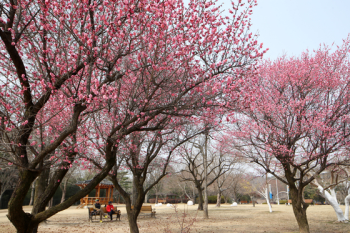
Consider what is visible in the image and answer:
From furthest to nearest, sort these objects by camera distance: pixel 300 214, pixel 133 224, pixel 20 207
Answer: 1. pixel 300 214
2. pixel 133 224
3. pixel 20 207

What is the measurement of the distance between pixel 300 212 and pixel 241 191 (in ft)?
104

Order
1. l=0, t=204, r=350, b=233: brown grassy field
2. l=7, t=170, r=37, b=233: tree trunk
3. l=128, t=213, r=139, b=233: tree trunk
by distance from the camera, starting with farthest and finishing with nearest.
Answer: l=0, t=204, r=350, b=233: brown grassy field, l=128, t=213, r=139, b=233: tree trunk, l=7, t=170, r=37, b=233: tree trunk

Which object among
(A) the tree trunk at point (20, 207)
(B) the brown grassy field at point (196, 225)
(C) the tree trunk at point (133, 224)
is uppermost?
(A) the tree trunk at point (20, 207)

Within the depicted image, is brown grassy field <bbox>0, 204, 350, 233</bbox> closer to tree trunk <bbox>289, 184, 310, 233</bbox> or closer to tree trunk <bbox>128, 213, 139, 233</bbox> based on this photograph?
tree trunk <bbox>128, 213, 139, 233</bbox>

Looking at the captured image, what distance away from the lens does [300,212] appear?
8.82 metres

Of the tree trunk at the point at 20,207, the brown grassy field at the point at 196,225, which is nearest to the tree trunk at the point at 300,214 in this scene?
the brown grassy field at the point at 196,225

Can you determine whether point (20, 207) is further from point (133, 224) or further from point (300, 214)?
point (300, 214)

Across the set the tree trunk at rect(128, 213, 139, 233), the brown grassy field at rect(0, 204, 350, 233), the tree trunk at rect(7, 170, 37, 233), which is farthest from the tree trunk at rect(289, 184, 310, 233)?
the tree trunk at rect(7, 170, 37, 233)

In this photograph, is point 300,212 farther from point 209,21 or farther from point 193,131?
point 209,21

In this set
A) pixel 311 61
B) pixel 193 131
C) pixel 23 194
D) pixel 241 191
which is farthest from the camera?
pixel 241 191

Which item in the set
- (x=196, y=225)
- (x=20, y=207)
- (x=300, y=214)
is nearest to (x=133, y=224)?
(x=20, y=207)

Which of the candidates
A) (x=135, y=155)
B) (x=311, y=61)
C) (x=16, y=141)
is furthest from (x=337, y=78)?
(x=16, y=141)

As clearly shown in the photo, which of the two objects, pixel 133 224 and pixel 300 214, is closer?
pixel 133 224

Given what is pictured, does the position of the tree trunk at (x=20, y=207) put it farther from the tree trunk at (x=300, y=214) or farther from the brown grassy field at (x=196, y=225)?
the tree trunk at (x=300, y=214)
